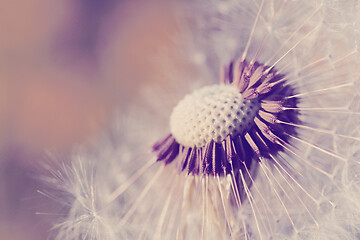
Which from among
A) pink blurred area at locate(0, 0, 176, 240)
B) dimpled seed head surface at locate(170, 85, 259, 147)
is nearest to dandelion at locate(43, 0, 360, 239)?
dimpled seed head surface at locate(170, 85, 259, 147)

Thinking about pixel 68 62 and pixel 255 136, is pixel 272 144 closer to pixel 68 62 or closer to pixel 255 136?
pixel 255 136

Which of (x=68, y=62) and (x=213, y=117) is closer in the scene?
(x=213, y=117)

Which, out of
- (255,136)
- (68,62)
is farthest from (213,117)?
(68,62)

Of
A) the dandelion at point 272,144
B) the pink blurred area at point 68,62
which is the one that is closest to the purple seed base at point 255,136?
the dandelion at point 272,144

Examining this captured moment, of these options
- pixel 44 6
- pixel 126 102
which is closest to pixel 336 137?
pixel 126 102

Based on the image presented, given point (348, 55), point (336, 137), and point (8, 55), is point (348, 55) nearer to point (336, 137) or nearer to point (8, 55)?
point (336, 137)

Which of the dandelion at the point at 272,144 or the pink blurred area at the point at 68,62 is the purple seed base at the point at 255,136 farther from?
the pink blurred area at the point at 68,62

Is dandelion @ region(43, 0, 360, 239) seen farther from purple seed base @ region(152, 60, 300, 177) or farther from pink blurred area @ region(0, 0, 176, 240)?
pink blurred area @ region(0, 0, 176, 240)
